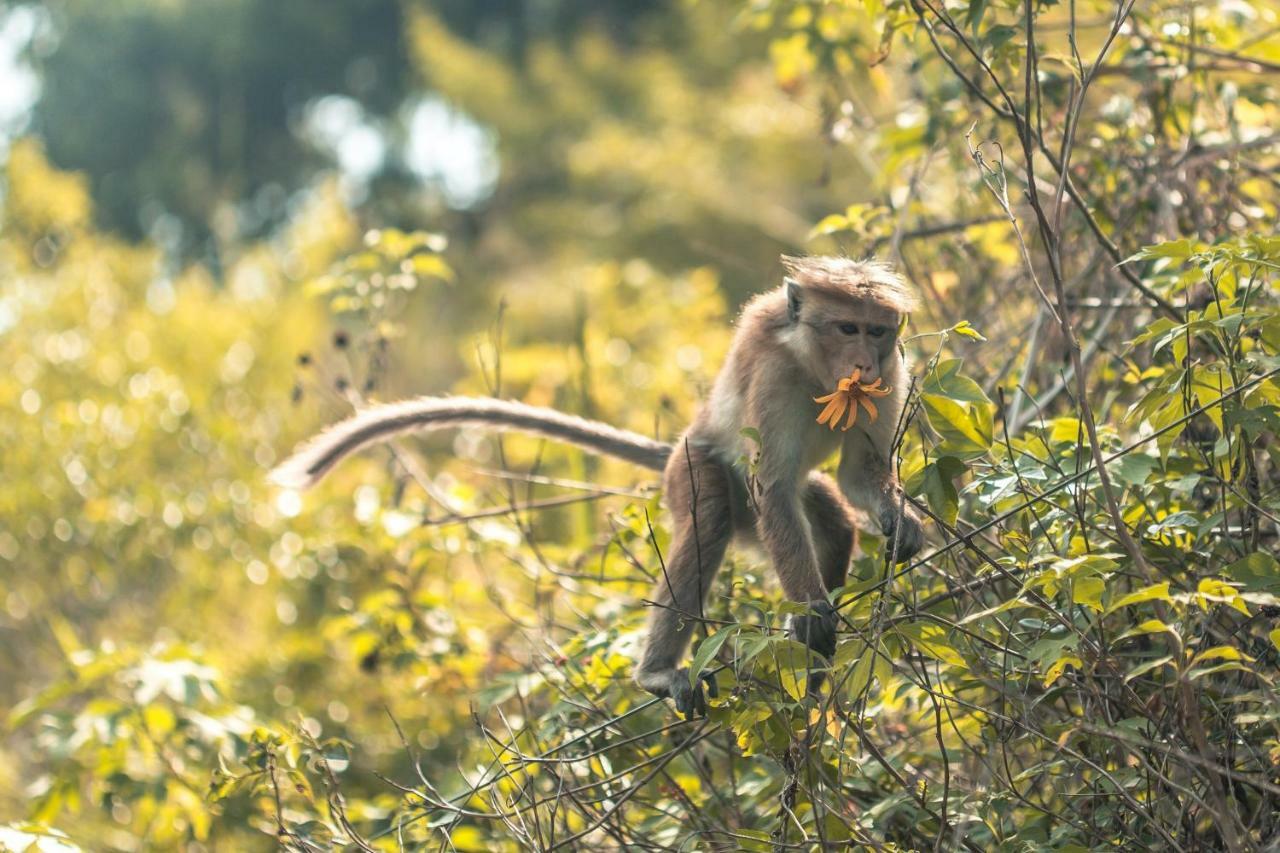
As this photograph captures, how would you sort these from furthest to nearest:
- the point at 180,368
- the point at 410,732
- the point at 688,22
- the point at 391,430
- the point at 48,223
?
the point at 688,22
the point at 48,223
the point at 180,368
the point at 410,732
the point at 391,430

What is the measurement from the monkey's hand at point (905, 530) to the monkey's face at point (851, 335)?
0.35 metres

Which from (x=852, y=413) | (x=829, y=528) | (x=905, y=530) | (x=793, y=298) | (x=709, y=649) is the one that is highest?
(x=793, y=298)

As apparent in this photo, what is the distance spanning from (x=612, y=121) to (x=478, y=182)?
188 inches

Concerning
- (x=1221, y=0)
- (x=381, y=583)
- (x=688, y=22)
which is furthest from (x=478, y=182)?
(x=1221, y=0)

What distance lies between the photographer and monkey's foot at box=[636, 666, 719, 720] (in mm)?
3615

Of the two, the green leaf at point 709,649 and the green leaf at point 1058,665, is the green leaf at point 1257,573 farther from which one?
the green leaf at point 709,649

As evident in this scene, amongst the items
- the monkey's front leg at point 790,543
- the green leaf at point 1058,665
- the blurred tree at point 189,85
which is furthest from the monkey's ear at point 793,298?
the blurred tree at point 189,85

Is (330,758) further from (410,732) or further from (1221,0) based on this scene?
(1221,0)

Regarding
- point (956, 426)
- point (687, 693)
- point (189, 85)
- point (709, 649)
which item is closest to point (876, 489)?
point (687, 693)

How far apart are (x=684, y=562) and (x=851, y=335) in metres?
0.83

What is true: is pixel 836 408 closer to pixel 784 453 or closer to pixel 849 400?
pixel 849 400

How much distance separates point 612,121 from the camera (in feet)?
65.5

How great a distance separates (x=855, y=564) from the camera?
3682 mm

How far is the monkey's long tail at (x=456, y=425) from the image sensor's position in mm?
4281
